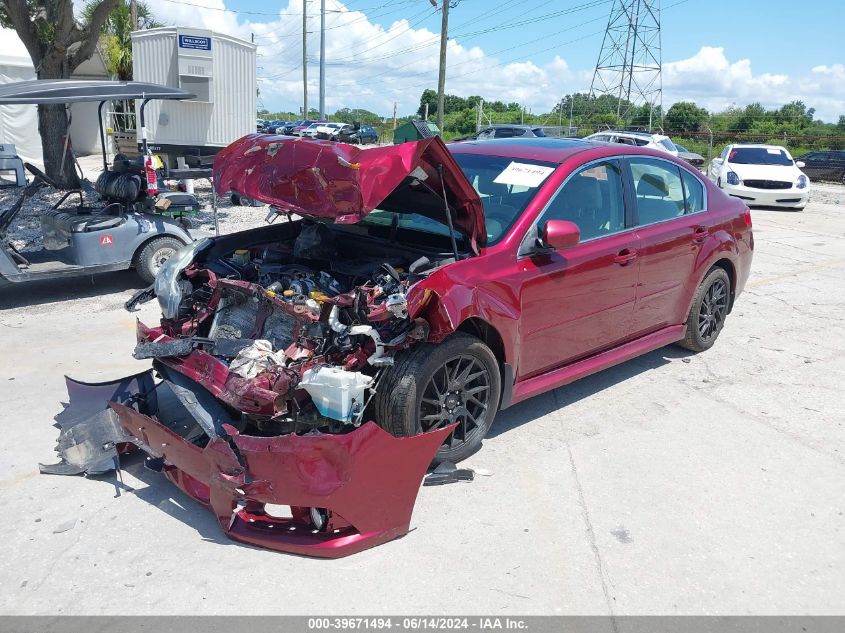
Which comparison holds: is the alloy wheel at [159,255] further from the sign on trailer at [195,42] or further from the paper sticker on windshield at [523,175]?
the sign on trailer at [195,42]

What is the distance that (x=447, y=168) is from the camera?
12.6 ft

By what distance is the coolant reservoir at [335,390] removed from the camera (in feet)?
10.9

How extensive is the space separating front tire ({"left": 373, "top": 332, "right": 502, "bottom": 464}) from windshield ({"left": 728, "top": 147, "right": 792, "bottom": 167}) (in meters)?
15.7

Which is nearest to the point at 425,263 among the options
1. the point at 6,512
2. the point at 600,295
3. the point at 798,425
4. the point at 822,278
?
the point at 600,295

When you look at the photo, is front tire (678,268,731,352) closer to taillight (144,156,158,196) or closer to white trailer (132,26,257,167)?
taillight (144,156,158,196)

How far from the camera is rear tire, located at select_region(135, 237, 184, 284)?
7.71 m

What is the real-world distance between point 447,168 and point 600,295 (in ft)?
5.00

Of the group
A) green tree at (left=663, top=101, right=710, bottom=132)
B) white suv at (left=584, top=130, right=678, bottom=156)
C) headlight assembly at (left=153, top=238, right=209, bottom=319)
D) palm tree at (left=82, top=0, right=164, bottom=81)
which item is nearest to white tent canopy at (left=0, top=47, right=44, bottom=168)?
palm tree at (left=82, top=0, right=164, bottom=81)

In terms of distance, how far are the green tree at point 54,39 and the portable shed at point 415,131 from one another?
29.8 ft

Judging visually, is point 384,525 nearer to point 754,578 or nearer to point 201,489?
point 201,489

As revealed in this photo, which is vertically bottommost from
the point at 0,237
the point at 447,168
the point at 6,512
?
the point at 6,512

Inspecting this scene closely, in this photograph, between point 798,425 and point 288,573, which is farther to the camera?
point 798,425

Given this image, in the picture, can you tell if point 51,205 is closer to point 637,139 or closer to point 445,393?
point 445,393

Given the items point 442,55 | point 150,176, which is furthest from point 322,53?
point 150,176
